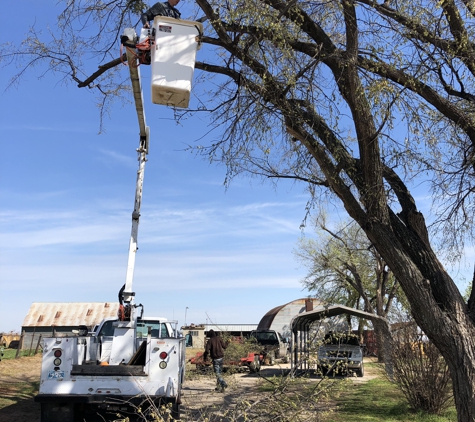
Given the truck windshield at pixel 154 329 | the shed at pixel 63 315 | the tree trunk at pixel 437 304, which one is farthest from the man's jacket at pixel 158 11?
the shed at pixel 63 315

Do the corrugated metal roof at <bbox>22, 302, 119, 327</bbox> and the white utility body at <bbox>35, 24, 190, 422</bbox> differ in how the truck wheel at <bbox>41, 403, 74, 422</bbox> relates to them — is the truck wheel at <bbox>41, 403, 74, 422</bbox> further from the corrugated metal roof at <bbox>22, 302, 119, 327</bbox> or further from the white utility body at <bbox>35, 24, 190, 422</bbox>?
the corrugated metal roof at <bbox>22, 302, 119, 327</bbox>

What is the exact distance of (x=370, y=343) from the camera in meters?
23.1

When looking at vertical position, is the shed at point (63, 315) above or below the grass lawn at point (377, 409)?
above

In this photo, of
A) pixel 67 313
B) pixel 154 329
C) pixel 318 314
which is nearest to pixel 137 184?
pixel 154 329

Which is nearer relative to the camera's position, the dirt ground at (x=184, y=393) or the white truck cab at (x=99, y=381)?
the dirt ground at (x=184, y=393)

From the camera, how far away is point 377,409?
35.6ft

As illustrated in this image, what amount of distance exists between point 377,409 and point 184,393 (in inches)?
179

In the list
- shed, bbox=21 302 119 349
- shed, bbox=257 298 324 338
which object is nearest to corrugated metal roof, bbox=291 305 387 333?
shed, bbox=257 298 324 338

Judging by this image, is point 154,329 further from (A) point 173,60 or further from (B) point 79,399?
(A) point 173,60

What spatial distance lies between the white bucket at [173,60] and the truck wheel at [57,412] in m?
5.93

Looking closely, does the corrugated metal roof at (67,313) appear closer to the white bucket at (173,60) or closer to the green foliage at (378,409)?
the green foliage at (378,409)

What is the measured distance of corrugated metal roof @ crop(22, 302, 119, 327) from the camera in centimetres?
4269

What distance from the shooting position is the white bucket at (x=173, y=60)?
518 centimetres

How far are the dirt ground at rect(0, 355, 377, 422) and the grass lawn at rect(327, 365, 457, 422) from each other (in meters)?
1.75
